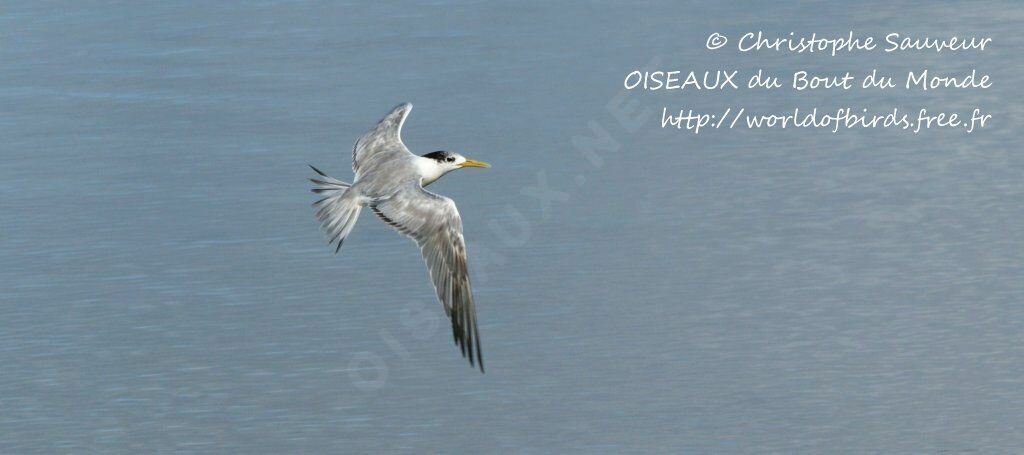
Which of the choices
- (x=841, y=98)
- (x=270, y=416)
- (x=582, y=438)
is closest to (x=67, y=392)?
(x=270, y=416)

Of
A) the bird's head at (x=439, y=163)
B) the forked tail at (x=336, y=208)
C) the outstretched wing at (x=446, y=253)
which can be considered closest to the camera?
the outstretched wing at (x=446, y=253)

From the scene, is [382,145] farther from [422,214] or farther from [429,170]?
[422,214]

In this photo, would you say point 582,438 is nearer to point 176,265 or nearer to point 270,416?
point 270,416

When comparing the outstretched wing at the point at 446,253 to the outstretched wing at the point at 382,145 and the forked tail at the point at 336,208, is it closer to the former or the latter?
the forked tail at the point at 336,208

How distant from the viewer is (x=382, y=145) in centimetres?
799

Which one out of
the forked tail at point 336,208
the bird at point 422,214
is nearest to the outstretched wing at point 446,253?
the bird at point 422,214

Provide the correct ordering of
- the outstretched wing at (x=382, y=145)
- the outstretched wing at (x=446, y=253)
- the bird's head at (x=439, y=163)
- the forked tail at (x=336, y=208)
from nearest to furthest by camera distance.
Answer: the outstretched wing at (x=446, y=253) → the forked tail at (x=336, y=208) → the bird's head at (x=439, y=163) → the outstretched wing at (x=382, y=145)

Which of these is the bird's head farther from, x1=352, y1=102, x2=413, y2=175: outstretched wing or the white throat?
x1=352, y1=102, x2=413, y2=175: outstretched wing

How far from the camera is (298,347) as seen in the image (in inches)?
303

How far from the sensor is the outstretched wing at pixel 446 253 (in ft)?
23.2

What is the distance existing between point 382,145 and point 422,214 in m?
0.89

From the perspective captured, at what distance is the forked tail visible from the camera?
7.28 meters

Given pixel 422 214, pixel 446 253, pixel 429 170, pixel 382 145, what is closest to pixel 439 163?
pixel 429 170

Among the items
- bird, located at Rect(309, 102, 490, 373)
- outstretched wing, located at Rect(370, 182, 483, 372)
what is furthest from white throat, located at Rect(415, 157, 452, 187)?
outstretched wing, located at Rect(370, 182, 483, 372)
